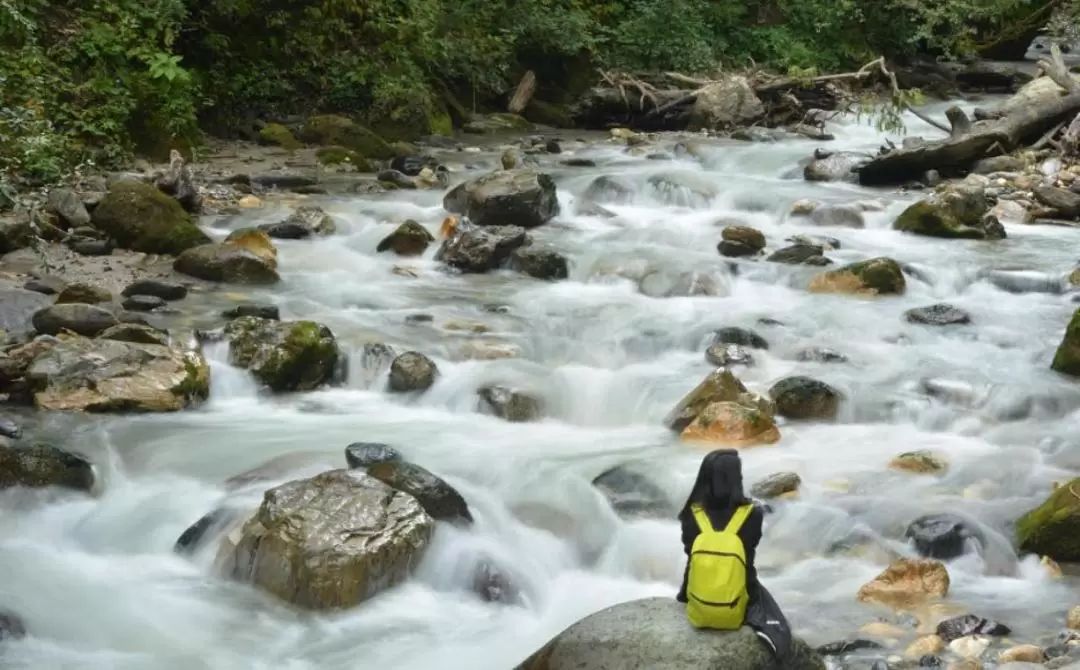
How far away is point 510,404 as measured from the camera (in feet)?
27.3

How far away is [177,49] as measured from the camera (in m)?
16.3

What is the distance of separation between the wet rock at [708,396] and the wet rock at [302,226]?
568 cm

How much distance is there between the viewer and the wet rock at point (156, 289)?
9750 millimetres

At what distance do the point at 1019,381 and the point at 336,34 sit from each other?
12.7 m

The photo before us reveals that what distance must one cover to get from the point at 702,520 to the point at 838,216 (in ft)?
33.4

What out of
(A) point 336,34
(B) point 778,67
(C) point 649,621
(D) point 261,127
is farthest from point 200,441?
(B) point 778,67

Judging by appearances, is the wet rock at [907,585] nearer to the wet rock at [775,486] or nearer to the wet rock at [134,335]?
the wet rock at [775,486]

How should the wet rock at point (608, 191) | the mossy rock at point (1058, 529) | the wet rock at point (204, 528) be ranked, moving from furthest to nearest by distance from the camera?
1. the wet rock at point (608, 191)
2. the wet rock at point (204, 528)
3. the mossy rock at point (1058, 529)

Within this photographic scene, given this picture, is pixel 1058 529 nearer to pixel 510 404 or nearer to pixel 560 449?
pixel 560 449

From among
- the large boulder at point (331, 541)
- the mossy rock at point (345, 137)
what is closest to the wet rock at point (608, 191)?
the mossy rock at point (345, 137)

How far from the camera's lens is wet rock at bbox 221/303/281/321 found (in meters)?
9.55

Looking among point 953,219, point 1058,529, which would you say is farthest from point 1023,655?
point 953,219

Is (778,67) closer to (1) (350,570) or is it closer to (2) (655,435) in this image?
(2) (655,435)

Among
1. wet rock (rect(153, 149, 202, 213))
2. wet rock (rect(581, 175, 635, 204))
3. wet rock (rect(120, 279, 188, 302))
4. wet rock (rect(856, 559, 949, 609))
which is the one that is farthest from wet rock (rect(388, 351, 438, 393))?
wet rock (rect(581, 175, 635, 204))
